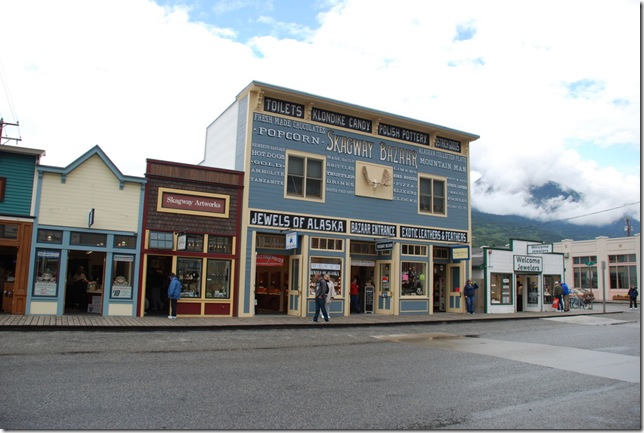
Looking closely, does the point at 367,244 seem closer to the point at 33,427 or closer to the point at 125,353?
the point at 125,353

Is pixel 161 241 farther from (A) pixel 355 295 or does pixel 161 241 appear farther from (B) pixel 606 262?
(B) pixel 606 262

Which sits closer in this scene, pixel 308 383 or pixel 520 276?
pixel 308 383

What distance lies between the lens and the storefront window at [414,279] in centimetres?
2359

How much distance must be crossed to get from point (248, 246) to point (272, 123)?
5007mm

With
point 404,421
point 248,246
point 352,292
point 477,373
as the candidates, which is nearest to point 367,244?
point 352,292

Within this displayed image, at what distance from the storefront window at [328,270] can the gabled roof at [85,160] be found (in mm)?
7351

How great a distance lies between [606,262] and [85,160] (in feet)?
143

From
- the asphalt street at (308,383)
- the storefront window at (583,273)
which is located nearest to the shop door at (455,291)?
the asphalt street at (308,383)

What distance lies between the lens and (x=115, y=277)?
58.5 feet

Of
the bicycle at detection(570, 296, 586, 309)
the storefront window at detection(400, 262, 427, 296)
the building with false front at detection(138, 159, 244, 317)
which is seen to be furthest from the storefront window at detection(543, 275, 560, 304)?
the building with false front at detection(138, 159, 244, 317)

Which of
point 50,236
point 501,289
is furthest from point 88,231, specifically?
point 501,289

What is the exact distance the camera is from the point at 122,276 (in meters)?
18.0

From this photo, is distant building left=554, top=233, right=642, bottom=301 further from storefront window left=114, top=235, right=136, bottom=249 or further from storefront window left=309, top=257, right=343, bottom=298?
storefront window left=114, top=235, right=136, bottom=249

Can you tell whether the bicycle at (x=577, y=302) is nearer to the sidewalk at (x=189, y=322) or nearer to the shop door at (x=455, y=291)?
the shop door at (x=455, y=291)
